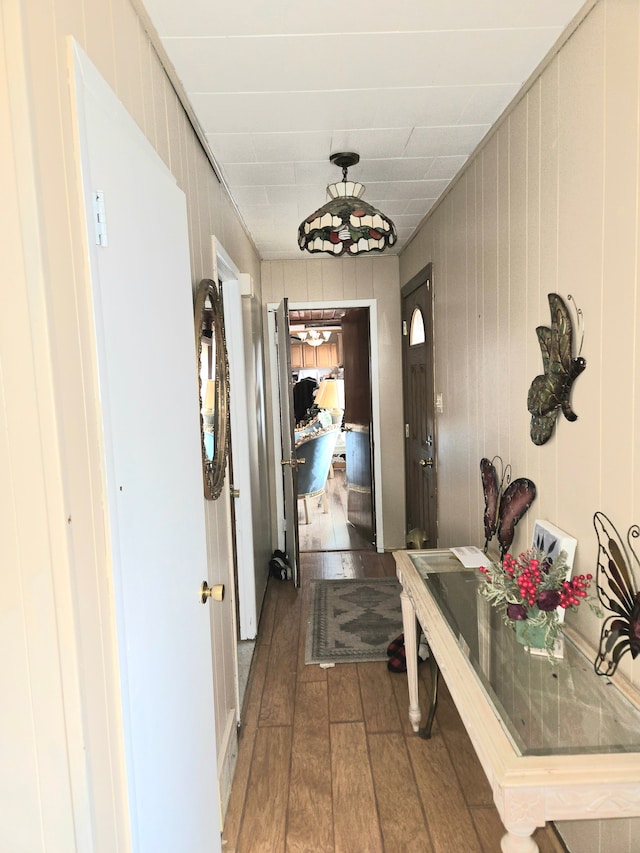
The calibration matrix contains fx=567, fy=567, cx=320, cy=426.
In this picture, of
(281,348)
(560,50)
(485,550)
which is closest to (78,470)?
(560,50)

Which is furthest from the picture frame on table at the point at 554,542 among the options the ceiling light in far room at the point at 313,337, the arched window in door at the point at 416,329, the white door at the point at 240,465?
the ceiling light in far room at the point at 313,337

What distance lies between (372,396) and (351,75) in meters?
3.12

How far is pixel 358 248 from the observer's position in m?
2.54

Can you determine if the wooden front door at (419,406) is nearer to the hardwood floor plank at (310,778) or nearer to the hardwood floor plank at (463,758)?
the hardwood floor plank at (463,758)

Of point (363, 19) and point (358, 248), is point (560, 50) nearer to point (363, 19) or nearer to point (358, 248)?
point (363, 19)

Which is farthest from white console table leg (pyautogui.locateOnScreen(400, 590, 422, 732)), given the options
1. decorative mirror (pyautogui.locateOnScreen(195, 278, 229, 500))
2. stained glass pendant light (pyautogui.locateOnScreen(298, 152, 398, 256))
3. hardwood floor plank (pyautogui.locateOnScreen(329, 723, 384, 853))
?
stained glass pendant light (pyautogui.locateOnScreen(298, 152, 398, 256))

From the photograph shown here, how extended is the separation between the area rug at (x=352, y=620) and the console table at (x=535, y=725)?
54.7 inches

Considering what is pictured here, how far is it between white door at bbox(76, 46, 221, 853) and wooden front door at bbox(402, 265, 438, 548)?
2215 mm

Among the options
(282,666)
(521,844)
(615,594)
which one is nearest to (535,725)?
(521,844)

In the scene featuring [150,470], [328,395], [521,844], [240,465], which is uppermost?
[150,470]

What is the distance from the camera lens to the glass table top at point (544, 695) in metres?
1.21

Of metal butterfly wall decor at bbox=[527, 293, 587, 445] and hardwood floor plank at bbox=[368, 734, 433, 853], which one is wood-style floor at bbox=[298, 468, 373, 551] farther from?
metal butterfly wall decor at bbox=[527, 293, 587, 445]

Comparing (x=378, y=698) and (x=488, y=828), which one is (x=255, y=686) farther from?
(x=488, y=828)

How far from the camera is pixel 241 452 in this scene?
3.17 m
